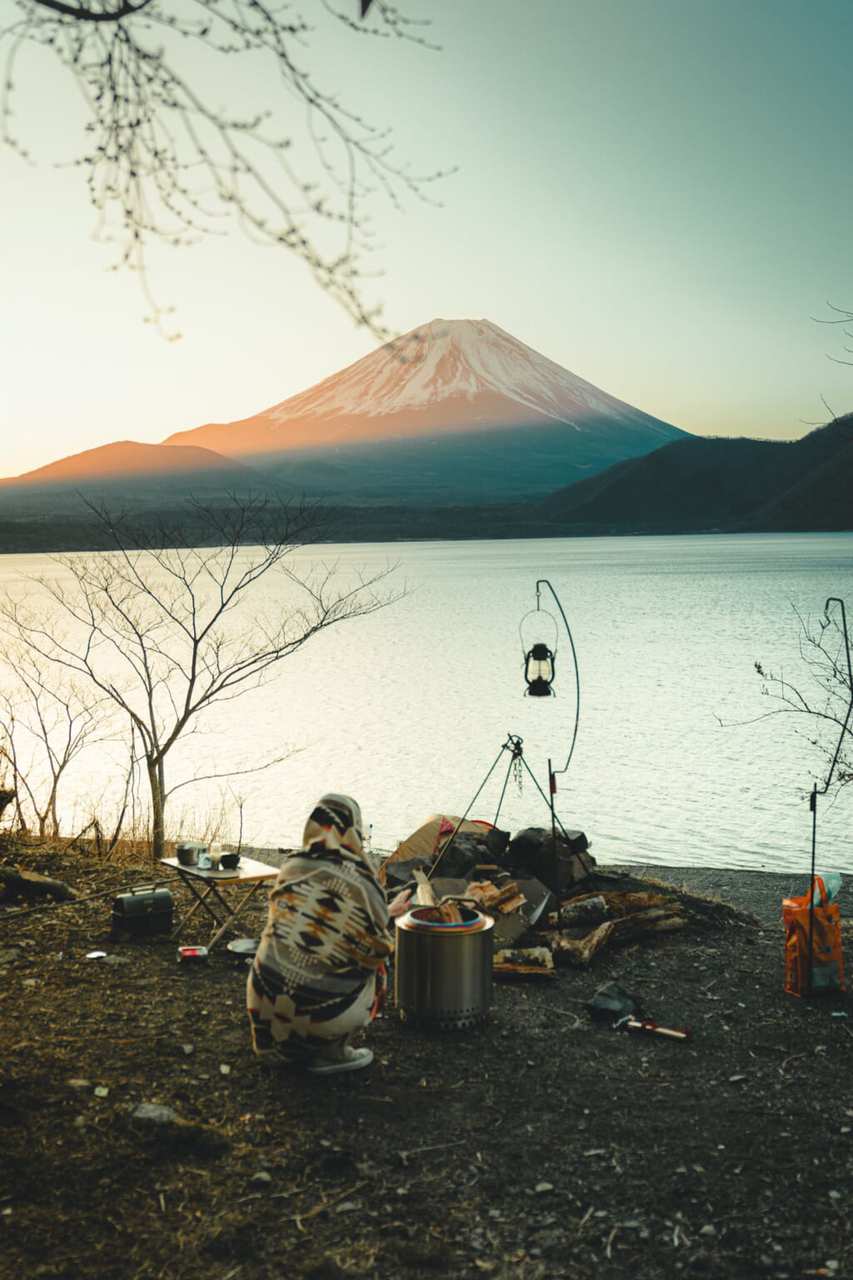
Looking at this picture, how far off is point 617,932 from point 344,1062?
253 centimetres

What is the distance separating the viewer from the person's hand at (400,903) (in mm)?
6402

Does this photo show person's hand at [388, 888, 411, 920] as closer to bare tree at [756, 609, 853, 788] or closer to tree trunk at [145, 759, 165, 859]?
tree trunk at [145, 759, 165, 859]

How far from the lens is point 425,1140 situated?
3.92 m

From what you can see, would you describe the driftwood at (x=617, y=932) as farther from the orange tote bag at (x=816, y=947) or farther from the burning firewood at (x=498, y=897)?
the orange tote bag at (x=816, y=947)

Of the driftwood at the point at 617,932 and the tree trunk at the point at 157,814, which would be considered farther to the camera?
the tree trunk at the point at 157,814

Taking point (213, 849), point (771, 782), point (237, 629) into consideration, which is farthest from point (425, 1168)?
point (237, 629)

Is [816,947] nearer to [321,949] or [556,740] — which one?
[321,949]

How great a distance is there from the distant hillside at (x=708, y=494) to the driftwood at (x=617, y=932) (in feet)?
553

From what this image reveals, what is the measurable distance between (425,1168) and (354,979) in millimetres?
793

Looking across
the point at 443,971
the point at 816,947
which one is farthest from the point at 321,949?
the point at 816,947

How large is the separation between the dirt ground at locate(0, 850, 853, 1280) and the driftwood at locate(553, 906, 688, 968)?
0.49 metres

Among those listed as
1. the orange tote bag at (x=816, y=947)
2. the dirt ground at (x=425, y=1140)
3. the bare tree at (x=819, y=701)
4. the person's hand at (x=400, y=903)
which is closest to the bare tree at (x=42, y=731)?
the person's hand at (x=400, y=903)

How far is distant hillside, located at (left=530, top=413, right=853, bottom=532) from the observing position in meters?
170

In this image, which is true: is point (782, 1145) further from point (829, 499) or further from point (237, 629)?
point (829, 499)
